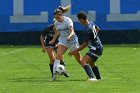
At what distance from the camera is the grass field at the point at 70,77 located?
1350cm

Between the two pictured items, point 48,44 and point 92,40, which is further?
point 48,44

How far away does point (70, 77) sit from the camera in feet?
54.5

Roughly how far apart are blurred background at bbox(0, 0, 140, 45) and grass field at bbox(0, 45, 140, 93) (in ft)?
25.2

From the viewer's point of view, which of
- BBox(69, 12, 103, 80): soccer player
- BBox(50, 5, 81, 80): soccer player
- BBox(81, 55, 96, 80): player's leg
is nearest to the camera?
BBox(69, 12, 103, 80): soccer player

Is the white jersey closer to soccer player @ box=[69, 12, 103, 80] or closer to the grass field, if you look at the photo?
soccer player @ box=[69, 12, 103, 80]

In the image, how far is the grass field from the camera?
13500 millimetres

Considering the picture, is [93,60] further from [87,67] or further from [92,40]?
[92,40]

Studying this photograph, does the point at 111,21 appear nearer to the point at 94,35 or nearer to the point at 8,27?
the point at 8,27

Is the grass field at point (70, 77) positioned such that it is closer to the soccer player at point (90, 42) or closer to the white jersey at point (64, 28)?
the soccer player at point (90, 42)

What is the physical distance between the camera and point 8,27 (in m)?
34.1

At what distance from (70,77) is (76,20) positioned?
1732cm

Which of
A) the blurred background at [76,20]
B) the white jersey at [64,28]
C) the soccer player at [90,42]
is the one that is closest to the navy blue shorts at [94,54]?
the soccer player at [90,42]

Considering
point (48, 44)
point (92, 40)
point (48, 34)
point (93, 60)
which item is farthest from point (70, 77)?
point (92, 40)

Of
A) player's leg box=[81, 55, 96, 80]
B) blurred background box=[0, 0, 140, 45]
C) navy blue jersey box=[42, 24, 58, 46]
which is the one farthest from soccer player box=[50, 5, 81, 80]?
blurred background box=[0, 0, 140, 45]
